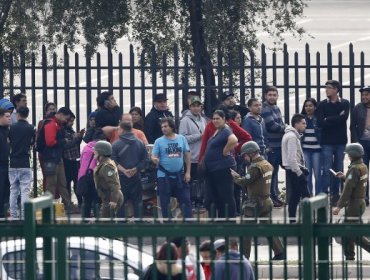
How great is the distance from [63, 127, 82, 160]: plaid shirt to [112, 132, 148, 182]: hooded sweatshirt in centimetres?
149

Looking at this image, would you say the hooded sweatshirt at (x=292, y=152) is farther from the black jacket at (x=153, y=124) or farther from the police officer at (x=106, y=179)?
the police officer at (x=106, y=179)

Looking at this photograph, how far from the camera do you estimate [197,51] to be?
20.3m

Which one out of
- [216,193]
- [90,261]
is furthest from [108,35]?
[90,261]

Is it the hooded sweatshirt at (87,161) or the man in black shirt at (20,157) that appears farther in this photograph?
the man in black shirt at (20,157)

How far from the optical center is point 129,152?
57.5 feet

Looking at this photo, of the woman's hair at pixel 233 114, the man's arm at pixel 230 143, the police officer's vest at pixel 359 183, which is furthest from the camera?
the woman's hair at pixel 233 114

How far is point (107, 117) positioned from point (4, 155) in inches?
56.7

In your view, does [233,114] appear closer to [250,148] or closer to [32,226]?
[250,148]

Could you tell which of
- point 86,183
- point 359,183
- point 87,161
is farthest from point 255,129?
point 359,183

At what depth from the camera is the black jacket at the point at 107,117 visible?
18.6 m

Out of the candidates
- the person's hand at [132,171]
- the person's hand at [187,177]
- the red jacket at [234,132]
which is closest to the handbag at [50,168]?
the person's hand at [132,171]

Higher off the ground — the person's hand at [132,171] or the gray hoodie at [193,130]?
the gray hoodie at [193,130]

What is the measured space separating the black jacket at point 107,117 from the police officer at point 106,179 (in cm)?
208

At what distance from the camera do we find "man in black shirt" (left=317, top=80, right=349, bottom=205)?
19031 millimetres
